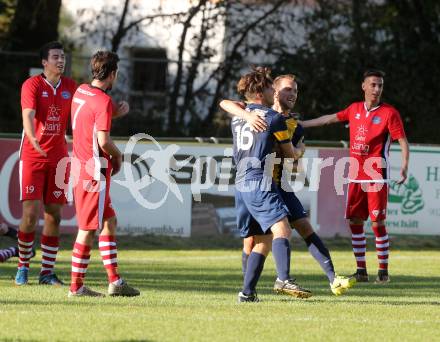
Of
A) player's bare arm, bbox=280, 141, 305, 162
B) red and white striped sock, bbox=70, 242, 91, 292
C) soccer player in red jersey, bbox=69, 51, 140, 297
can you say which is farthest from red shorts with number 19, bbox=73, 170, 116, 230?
player's bare arm, bbox=280, 141, 305, 162

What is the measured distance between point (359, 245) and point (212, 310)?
434 cm

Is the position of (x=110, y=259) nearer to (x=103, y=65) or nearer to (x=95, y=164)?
(x=95, y=164)

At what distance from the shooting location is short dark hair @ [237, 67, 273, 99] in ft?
31.9

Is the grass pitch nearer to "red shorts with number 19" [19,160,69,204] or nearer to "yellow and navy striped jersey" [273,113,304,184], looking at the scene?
"red shorts with number 19" [19,160,69,204]

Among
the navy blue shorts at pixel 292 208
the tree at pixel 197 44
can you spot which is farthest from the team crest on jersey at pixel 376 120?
the tree at pixel 197 44

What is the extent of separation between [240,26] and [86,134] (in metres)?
14.9

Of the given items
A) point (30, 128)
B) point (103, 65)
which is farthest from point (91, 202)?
point (30, 128)

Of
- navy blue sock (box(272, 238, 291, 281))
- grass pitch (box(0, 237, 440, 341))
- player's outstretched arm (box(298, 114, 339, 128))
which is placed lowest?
grass pitch (box(0, 237, 440, 341))

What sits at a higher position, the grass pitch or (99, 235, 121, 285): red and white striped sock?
(99, 235, 121, 285): red and white striped sock

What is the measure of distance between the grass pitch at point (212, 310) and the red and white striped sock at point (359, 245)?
0.48 metres

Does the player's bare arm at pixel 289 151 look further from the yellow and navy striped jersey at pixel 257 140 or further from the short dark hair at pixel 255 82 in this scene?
the short dark hair at pixel 255 82

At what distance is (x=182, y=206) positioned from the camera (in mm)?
18578

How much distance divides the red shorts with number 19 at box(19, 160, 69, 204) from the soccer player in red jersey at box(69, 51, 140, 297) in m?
1.36

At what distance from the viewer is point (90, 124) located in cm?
988
